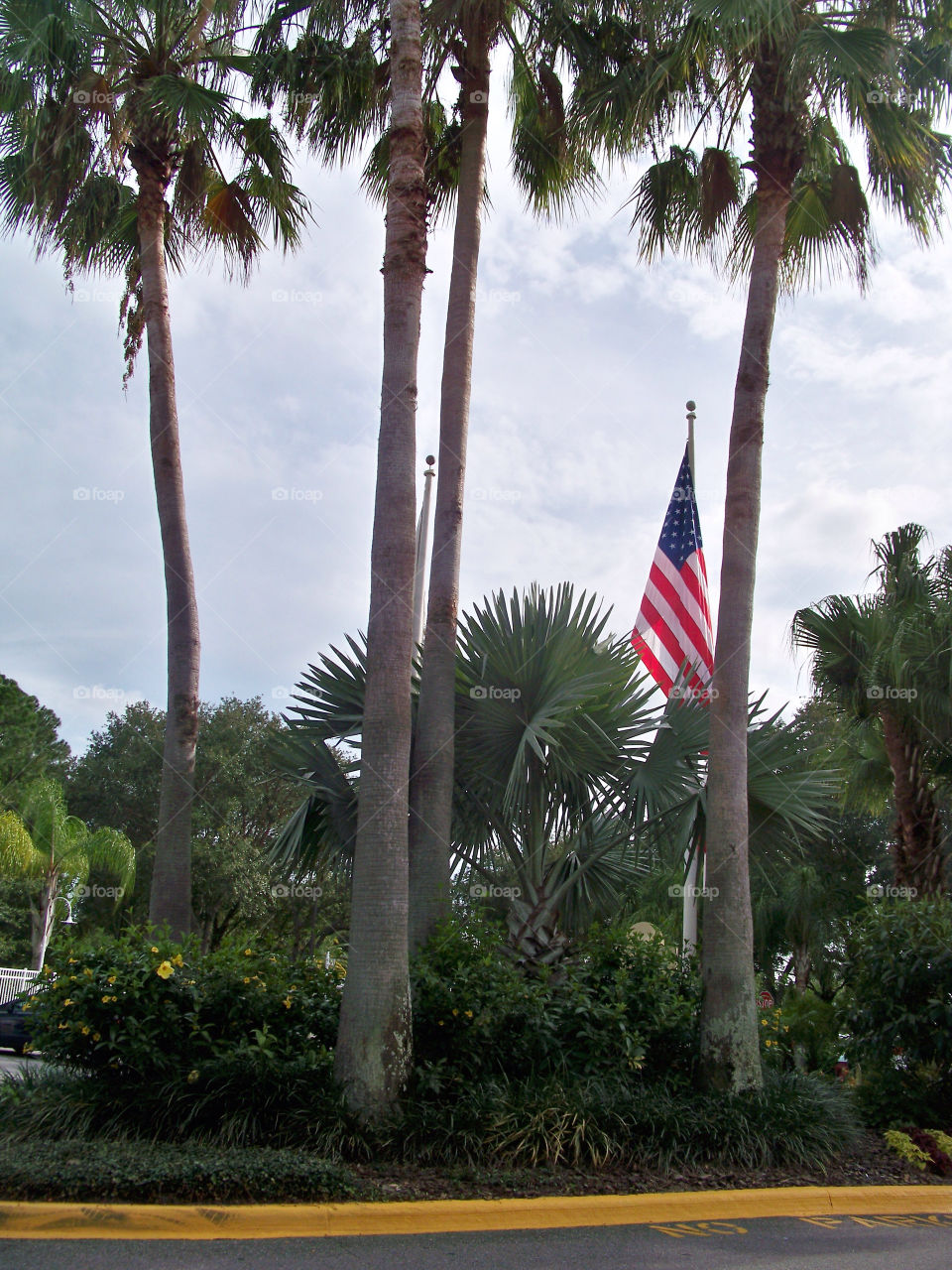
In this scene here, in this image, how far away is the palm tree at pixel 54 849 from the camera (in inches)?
1000

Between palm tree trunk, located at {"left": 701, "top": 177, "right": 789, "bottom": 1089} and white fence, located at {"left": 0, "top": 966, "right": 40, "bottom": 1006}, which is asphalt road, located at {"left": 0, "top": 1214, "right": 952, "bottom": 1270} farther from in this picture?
white fence, located at {"left": 0, "top": 966, "right": 40, "bottom": 1006}

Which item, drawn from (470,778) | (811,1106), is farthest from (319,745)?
(811,1106)

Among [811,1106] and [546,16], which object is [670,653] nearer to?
[811,1106]

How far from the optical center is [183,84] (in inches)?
438

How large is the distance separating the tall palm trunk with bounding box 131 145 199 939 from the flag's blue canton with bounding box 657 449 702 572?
6.28 metres

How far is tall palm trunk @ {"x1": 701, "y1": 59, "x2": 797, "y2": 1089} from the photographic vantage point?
8.07 m

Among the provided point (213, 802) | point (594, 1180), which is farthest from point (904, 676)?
point (213, 802)

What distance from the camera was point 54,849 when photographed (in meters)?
26.2

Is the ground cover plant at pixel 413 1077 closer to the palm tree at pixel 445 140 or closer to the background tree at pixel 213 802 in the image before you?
the palm tree at pixel 445 140

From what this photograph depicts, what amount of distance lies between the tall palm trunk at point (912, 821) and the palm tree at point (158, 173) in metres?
8.16

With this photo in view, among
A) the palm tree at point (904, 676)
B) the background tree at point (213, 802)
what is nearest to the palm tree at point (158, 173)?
the palm tree at point (904, 676)

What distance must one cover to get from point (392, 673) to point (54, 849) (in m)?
21.6

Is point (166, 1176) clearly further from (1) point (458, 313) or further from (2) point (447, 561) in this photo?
(1) point (458, 313)

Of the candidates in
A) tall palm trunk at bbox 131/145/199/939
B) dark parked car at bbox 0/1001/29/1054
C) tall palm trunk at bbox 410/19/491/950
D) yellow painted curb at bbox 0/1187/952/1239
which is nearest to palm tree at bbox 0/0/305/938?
tall palm trunk at bbox 131/145/199/939
